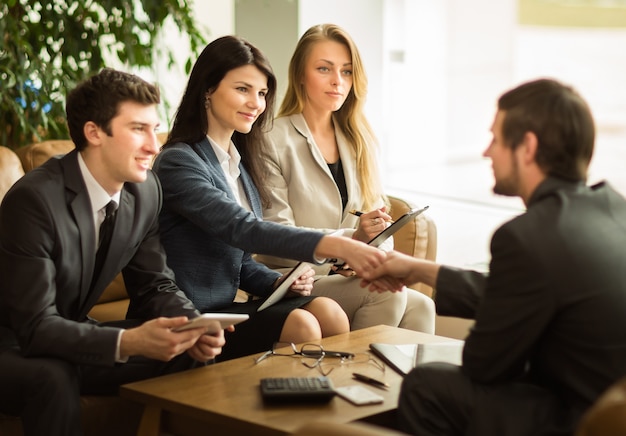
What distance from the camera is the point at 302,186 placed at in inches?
136

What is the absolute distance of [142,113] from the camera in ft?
8.49

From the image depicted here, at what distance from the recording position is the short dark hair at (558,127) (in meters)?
2.00

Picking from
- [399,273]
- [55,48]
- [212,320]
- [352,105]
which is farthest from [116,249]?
[55,48]

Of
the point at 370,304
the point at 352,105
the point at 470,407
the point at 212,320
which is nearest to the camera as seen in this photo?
the point at 470,407

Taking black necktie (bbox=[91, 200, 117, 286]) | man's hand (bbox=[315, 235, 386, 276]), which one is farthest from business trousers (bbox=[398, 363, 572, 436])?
black necktie (bbox=[91, 200, 117, 286])

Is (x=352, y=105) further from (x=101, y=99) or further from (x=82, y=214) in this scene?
(x=82, y=214)

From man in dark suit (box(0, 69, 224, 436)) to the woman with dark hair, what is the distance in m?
0.14

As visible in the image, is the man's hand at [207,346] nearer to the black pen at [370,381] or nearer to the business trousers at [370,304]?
the black pen at [370,381]

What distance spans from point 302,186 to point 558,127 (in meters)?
1.55

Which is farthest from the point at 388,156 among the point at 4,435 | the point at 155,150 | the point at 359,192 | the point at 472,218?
the point at 4,435

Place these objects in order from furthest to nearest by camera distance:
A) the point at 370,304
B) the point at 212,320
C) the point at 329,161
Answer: the point at 329,161, the point at 370,304, the point at 212,320

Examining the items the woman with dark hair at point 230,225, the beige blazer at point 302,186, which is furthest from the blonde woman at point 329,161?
the woman with dark hair at point 230,225

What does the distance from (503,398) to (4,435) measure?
4.31 ft

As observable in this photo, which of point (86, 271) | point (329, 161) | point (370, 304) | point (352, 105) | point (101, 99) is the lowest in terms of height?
point (370, 304)
